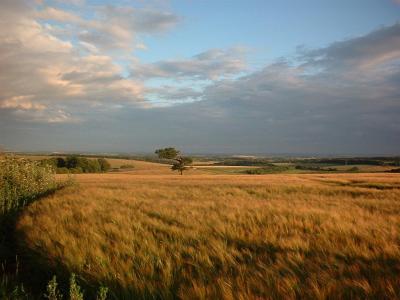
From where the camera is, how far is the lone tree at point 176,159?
3014 inches

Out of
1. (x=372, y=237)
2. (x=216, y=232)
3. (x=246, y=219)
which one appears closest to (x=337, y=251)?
(x=372, y=237)

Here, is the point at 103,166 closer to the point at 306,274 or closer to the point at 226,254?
the point at 226,254

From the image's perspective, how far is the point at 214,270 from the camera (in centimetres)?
468

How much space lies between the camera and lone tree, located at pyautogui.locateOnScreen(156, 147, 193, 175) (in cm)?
7656

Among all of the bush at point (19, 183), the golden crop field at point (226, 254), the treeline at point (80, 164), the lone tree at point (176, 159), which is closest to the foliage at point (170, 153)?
the lone tree at point (176, 159)

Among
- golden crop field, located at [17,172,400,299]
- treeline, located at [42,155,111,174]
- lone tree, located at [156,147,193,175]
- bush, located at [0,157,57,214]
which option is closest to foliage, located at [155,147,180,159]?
lone tree, located at [156,147,193,175]

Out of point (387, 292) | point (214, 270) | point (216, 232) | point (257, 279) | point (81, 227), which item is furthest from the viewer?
point (81, 227)

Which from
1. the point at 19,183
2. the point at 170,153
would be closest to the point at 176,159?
the point at 170,153

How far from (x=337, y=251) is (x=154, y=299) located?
255cm

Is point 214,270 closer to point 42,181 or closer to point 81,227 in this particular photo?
point 81,227

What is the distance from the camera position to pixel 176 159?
77625 mm

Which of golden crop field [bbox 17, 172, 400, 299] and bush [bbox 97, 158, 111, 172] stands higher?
golden crop field [bbox 17, 172, 400, 299]

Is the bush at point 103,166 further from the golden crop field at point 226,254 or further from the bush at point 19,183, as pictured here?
the golden crop field at point 226,254

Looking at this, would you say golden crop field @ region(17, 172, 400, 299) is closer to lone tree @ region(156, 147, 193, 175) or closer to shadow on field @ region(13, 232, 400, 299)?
shadow on field @ region(13, 232, 400, 299)
